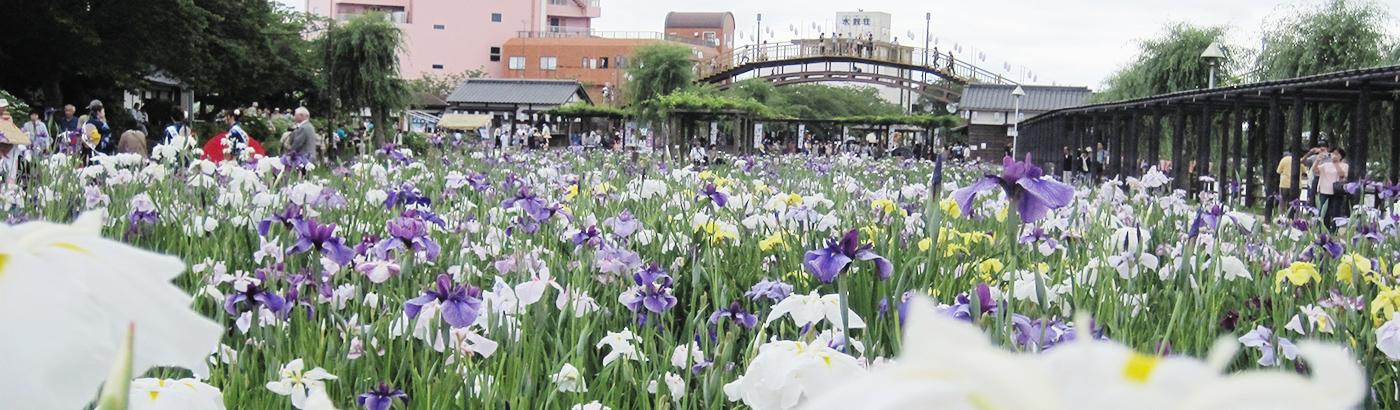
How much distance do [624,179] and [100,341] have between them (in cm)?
790

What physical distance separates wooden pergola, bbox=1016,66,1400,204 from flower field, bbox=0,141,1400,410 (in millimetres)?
1404

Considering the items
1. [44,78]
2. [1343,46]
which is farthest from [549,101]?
[1343,46]

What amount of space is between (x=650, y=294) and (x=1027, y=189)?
92 centimetres

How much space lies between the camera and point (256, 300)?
7.39 ft

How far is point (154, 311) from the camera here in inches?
18.7

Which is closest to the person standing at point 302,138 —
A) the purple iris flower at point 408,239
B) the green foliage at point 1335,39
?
the purple iris flower at point 408,239

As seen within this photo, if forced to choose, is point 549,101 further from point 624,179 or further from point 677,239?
point 677,239

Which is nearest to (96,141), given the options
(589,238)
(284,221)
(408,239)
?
(284,221)

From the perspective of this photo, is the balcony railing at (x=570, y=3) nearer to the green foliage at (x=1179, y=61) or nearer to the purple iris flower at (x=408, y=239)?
the green foliage at (x=1179, y=61)

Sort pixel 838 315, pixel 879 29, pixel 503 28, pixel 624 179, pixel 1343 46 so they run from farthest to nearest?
1. pixel 879 29
2. pixel 503 28
3. pixel 1343 46
4. pixel 624 179
5. pixel 838 315

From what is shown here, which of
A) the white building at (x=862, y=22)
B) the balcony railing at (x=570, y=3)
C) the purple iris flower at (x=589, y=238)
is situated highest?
the white building at (x=862, y=22)

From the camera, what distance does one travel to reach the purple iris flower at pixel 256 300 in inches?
88.0

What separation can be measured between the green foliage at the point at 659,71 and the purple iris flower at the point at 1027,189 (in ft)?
132

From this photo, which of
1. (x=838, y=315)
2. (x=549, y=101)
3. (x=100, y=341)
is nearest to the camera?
(x=100, y=341)
